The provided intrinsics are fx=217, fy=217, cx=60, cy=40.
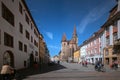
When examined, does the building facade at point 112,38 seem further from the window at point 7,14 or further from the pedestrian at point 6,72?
the pedestrian at point 6,72

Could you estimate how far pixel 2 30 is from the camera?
22.4 m

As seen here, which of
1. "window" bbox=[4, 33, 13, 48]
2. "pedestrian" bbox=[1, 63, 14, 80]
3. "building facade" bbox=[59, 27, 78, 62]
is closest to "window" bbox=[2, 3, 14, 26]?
"window" bbox=[4, 33, 13, 48]

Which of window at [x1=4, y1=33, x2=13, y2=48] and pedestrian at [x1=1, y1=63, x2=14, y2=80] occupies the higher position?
window at [x1=4, y1=33, x2=13, y2=48]

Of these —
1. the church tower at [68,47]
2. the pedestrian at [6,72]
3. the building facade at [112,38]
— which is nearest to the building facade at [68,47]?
the church tower at [68,47]

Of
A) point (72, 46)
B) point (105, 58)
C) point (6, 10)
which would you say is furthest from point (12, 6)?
point (72, 46)

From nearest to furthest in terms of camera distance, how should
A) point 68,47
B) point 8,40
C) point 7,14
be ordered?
1. point 7,14
2. point 8,40
3. point 68,47

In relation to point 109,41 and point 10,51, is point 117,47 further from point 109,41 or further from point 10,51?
point 10,51

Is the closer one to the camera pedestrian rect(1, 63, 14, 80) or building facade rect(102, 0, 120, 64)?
pedestrian rect(1, 63, 14, 80)

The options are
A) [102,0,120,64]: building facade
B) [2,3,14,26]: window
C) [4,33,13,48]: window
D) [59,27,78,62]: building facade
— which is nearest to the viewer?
[2,3,14,26]: window

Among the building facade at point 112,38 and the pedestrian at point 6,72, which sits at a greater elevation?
the building facade at point 112,38

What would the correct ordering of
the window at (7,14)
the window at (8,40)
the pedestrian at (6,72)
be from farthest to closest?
the window at (8,40), the window at (7,14), the pedestrian at (6,72)

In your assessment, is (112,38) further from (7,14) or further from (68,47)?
(68,47)

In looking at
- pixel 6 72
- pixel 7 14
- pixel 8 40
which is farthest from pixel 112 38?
pixel 6 72

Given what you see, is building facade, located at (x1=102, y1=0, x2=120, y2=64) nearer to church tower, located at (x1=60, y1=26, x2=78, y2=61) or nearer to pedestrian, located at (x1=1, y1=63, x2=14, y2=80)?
pedestrian, located at (x1=1, y1=63, x2=14, y2=80)
